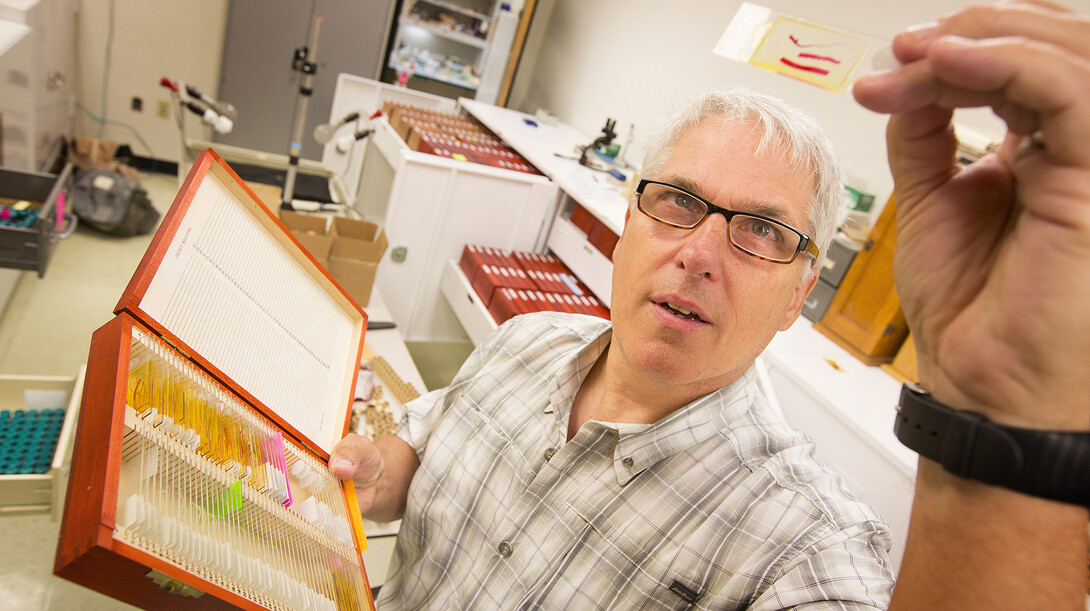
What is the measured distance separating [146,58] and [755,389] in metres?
5.79

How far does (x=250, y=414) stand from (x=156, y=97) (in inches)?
218

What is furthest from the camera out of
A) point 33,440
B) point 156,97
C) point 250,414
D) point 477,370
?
point 156,97

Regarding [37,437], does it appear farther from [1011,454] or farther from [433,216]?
[1011,454]

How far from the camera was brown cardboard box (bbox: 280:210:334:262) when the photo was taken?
256 centimetres

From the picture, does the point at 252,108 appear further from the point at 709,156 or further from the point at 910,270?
the point at 910,270

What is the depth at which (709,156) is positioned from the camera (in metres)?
0.99

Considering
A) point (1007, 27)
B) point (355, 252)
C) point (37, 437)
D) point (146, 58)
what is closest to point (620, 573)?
point (1007, 27)

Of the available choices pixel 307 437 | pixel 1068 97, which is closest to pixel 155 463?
pixel 307 437

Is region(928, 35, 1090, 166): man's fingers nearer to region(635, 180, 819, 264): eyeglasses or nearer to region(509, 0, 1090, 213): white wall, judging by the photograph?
region(635, 180, 819, 264): eyeglasses

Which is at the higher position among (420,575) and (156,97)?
A: (420,575)

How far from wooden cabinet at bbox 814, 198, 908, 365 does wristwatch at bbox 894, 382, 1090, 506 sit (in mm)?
1892

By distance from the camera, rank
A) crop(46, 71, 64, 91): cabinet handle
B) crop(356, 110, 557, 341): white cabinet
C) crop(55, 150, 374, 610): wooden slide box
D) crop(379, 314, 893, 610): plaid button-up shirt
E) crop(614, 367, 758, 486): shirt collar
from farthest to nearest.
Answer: crop(46, 71, 64, 91): cabinet handle, crop(356, 110, 557, 341): white cabinet, crop(614, 367, 758, 486): shirt collar, crop(379, 314, 893, 610): plaid button-up shirt, crop(55, 150, 374, 610): wooden slide box

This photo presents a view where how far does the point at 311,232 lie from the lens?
2656 mm

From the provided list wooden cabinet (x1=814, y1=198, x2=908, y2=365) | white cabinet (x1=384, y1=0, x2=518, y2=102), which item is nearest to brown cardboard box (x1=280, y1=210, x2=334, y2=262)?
wooden cabinet (x1=814, y1=198, x2=908, y2=365)
